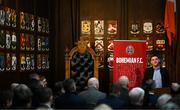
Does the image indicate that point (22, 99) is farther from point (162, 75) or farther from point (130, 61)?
point (130, 61)

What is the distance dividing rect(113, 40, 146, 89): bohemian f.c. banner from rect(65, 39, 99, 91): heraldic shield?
2.91ft

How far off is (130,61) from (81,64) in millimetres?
1416

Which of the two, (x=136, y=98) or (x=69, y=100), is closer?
(x=136, y=98)

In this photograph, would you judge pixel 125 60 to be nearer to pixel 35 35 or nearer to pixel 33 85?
pixel 35 35

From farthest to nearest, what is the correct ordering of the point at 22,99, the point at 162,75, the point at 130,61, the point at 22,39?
the point at 22,39, the point at 130,61, the point at 162,75, the point at 22,99

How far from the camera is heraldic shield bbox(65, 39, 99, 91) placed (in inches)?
463

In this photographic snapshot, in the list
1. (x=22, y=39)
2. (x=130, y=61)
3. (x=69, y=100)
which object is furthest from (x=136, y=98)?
(x=22, y=39)

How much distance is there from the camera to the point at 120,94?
7.11 meters

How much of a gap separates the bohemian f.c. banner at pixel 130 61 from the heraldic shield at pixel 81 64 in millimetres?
887

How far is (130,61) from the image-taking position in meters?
11.1

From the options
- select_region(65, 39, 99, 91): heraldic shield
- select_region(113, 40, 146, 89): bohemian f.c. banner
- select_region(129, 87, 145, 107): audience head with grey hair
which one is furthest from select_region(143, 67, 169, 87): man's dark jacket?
select_region(129, 87, 145, 107): audience head with grey hair

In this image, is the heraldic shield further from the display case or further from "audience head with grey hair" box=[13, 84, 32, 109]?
"audience head with grey hair" box=[13, 84, 32, 109]

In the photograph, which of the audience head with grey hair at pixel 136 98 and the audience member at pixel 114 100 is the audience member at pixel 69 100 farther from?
the audience head with grey hair at pixel 136 98

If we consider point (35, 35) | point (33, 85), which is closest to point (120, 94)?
point (33, 85)
